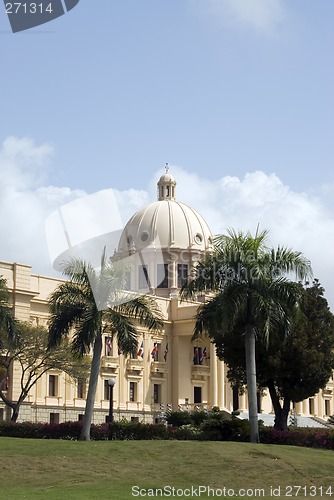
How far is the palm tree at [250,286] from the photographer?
36750mm

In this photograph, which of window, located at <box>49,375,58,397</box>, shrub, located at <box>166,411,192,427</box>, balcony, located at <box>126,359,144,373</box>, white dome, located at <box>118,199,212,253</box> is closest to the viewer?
shrub, located at <box>166,411,192,427</box>

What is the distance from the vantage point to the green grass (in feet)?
82.3

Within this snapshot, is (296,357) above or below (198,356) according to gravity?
below

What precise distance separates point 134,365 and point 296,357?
28617 millimetres

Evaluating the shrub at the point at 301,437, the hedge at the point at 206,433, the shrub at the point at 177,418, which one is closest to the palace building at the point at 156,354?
the shrub at the point at 177,418

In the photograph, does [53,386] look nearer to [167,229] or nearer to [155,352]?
[155,352]

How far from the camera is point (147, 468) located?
28.1m

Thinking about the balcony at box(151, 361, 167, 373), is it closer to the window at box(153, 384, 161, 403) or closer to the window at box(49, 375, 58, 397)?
the window at box(153, 384, 161, 403)

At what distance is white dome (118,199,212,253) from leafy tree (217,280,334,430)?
4313 cm

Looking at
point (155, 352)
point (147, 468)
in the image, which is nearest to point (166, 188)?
point (155, 352)

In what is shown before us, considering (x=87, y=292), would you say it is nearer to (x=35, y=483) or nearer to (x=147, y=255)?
(x=35, y=483)

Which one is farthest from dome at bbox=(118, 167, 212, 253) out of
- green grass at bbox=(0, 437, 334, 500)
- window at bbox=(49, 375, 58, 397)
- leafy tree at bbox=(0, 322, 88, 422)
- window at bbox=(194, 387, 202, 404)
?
green grass at bbox=(0, 437, 334, 500)

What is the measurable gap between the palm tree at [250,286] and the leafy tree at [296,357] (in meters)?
11.3

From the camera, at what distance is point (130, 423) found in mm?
38719
